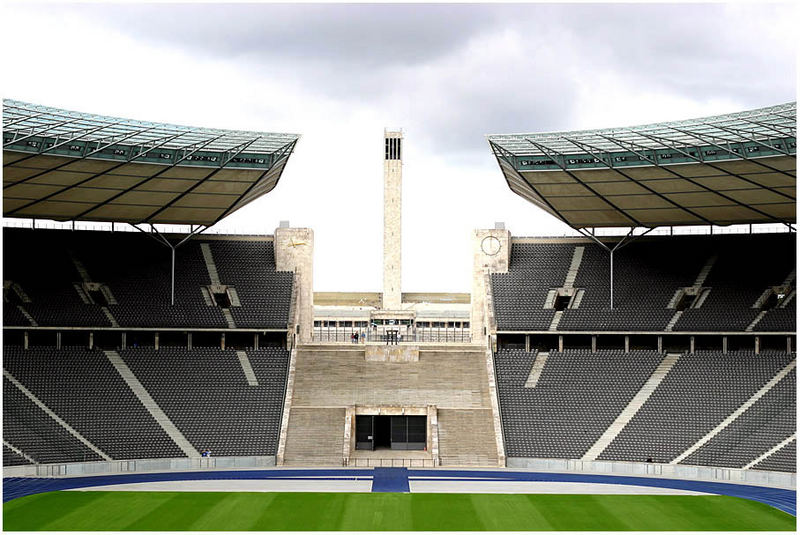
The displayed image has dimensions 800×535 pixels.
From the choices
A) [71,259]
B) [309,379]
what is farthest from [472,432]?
[71,259]

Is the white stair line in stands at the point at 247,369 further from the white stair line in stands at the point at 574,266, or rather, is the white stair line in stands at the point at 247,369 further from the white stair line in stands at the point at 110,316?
the white stair line in stands at the point at 574,266

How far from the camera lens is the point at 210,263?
2372 inches

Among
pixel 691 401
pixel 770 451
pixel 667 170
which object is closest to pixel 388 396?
pixel 691 401

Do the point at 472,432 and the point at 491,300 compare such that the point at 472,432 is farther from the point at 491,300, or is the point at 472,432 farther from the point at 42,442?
the point at 42,442

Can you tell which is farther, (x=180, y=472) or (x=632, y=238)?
(x=632, y=238)

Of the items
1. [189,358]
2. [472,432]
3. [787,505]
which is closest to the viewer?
[787,505]

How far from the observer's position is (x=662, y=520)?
3148cm

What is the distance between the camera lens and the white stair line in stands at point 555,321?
55.0 metres

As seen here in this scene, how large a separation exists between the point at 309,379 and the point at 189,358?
7442 millimetres

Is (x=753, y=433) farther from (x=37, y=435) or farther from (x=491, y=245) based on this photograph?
(x=37, y=435)

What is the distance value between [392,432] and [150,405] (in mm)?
13762

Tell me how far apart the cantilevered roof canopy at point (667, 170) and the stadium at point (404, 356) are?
0.59 ft

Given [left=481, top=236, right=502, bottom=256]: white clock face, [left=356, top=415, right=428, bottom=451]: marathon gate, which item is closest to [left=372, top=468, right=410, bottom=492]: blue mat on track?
[left=356, top=415, right=428, bottom=451]: marathon gate

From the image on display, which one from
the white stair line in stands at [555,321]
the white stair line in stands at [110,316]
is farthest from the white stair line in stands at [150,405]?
the white stair line in stands at [555,321]
